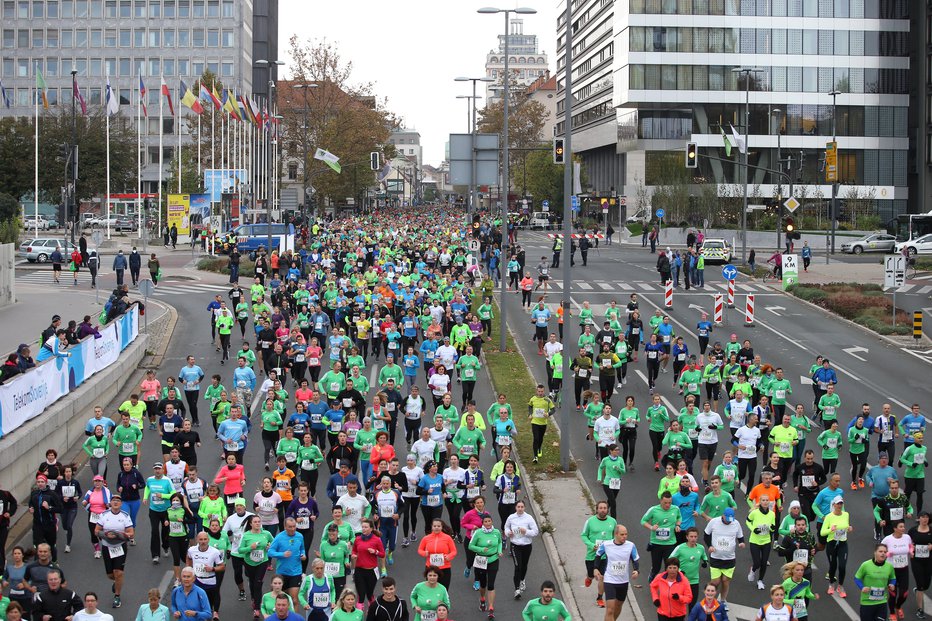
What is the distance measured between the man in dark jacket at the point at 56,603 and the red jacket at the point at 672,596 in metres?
5.43

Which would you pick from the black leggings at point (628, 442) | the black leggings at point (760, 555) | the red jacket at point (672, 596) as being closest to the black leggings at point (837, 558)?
the black leggings at point (760, 555)

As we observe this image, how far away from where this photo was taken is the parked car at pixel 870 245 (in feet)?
227

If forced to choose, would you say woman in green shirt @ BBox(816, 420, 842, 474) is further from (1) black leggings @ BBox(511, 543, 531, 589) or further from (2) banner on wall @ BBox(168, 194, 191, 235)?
(2) banner on wall @ BBox(168, 194, 191, 235)

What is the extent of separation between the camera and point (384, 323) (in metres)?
26.5

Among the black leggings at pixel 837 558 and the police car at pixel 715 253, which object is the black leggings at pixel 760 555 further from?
the police car at pixel 715 253

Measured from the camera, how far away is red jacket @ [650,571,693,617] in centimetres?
1114

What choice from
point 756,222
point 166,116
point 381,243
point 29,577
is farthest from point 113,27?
point 29,577

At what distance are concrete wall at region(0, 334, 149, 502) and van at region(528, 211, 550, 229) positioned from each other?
3156 inches

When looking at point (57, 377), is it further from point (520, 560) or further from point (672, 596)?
point (672, 596)

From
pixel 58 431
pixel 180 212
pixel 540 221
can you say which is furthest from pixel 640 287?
pixel 540 221

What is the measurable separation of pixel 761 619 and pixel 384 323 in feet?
55.3

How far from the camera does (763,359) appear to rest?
30.5m

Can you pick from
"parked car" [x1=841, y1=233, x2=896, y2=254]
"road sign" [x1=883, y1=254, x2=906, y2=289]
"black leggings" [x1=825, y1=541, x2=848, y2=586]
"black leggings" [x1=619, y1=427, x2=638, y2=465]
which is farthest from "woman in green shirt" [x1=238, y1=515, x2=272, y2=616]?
"parked car" [x1=841, y1=233, x2=896, y2=254]

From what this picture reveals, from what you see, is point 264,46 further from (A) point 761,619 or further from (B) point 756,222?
(A) point 761,619
